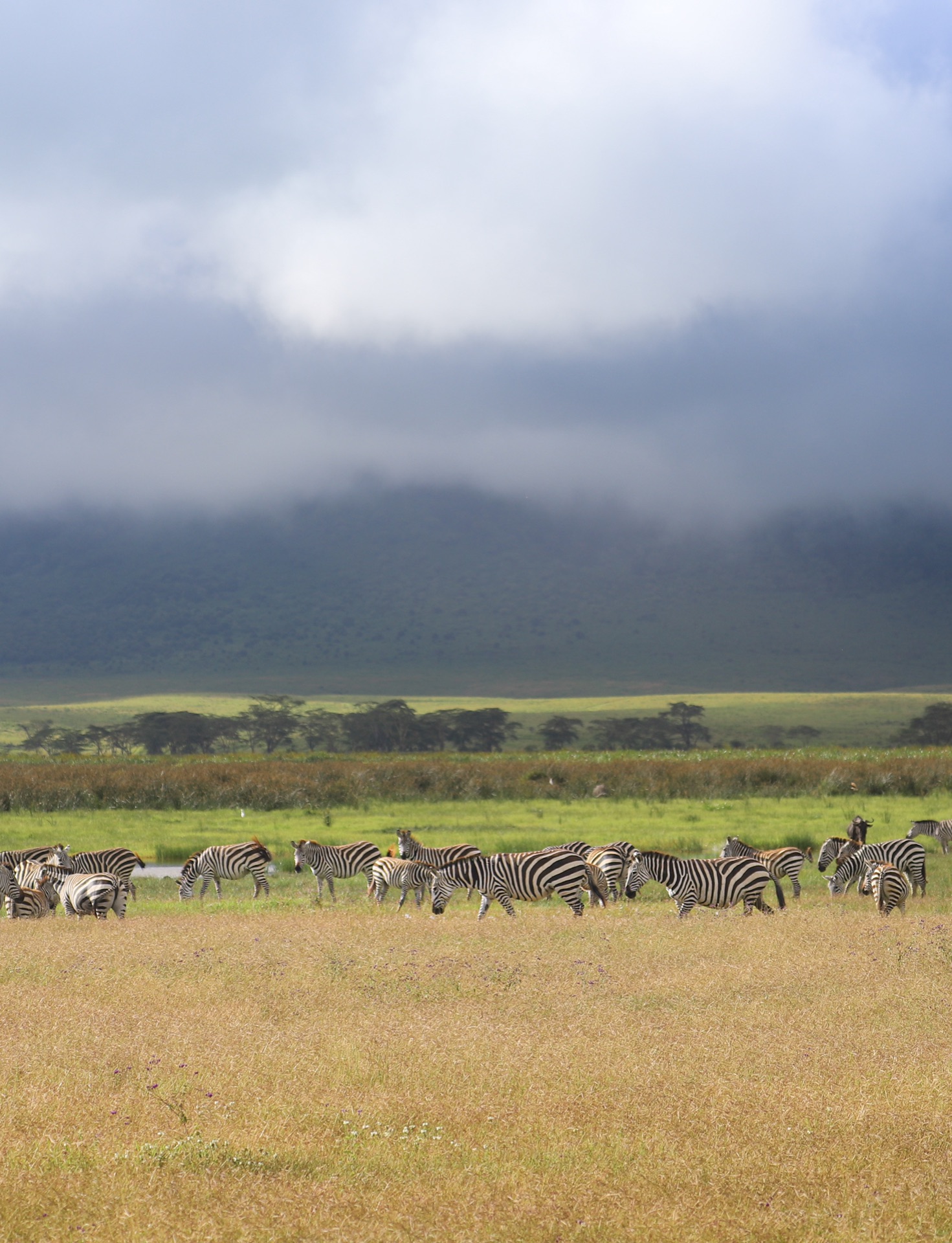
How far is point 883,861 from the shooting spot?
26109 millimetres

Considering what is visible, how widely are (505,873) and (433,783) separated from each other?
33103mm

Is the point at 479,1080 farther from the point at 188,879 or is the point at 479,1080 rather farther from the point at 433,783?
the point at 433,783

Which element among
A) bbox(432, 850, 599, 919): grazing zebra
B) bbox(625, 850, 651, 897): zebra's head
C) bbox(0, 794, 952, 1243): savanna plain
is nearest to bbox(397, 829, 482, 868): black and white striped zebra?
bbox(432, 850, 599, 919): grazing zebra

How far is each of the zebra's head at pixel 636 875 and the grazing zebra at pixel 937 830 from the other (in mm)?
13131

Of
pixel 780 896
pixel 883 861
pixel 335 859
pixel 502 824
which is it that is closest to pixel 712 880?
pixel 780 896

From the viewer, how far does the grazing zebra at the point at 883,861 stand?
979 inches

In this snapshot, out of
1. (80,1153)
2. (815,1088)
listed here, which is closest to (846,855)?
(815,1088)

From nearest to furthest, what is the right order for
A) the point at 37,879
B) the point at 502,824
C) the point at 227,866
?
the point at 37,879 → the point at 227,866 → the point at 502,824

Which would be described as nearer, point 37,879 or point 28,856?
point 37,879

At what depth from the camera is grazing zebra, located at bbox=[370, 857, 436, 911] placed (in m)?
23.6

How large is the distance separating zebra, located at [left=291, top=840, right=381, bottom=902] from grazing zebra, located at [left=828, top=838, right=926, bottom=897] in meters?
10.3

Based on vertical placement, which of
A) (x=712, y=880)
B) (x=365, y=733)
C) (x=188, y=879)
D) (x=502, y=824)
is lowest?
(x=365, y=733)

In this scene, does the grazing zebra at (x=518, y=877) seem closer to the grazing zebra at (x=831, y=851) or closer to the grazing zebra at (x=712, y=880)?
the grazing zebra at (x=712, y=880)

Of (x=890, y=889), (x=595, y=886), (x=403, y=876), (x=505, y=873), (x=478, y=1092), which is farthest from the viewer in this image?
(x=403, y=876)
